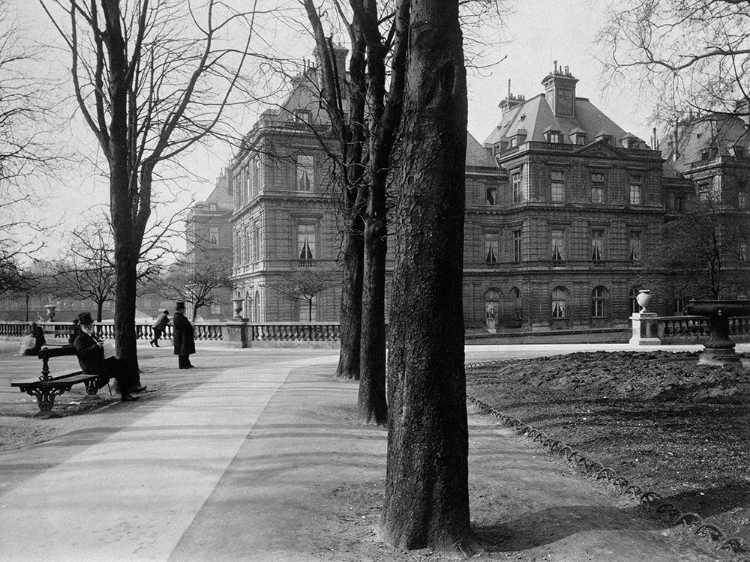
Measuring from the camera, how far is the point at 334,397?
10914 mm

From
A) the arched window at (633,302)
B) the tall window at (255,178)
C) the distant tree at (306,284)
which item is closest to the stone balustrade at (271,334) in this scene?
the distant tree at (306,284)

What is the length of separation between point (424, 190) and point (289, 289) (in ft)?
113

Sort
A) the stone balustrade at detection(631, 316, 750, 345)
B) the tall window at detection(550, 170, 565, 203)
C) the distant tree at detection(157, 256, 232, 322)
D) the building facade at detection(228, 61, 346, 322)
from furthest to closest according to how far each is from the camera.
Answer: the tall window at detection(550, 170, 565, 203)
the distant tree at detection(157, 256, 232, 322)
the building facade at detection(228, 61, 346, 322)
the stone balustrade at detection(631, 316, 750, 345)

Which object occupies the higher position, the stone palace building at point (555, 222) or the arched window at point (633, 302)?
the stone palace building at point (555, 222)

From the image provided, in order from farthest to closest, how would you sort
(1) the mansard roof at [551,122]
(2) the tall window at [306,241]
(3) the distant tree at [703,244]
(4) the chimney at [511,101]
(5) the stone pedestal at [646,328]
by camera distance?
(4) the chimney at [511,101]
(1) the mansard roof at [551,122]
(2) the tall window at [306,241]
(3) the distant tree at [703,244]
(5) the stone pedestal at [646,328]

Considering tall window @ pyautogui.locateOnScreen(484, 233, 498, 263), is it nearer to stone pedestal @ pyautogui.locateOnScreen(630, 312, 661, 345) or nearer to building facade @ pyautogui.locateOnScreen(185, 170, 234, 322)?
building facade @ pyautogui.locateOnScreen(185, 170, 234, 322)

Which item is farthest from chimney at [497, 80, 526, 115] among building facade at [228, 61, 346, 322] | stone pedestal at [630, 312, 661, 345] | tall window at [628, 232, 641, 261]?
stone pedestal at [630, 312, 661, 345]

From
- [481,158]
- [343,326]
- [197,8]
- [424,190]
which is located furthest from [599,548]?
[481,158]

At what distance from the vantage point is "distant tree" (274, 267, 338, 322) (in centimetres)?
3729

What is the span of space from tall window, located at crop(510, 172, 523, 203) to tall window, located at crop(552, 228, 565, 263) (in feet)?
11.5

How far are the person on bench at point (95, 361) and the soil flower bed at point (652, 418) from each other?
20.4 ft

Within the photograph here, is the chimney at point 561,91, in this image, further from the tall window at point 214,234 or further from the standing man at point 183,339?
the standing man at point 183,339

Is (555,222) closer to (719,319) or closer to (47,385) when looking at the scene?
(719,319)

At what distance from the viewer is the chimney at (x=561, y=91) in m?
50.3
